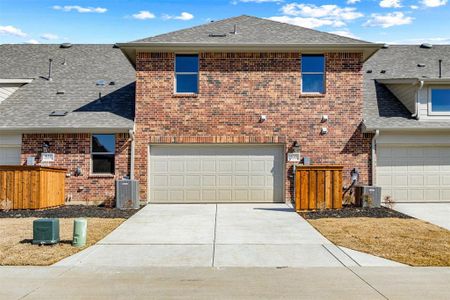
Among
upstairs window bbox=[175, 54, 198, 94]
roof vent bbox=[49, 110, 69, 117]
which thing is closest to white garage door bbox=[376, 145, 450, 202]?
upstairs window bbox=[175, 54, 198, 94]

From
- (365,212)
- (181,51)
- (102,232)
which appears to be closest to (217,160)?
(181,51)

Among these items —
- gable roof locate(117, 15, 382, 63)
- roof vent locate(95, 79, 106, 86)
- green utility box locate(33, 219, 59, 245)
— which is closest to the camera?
green utility box locate(33, 219, 59, 245)

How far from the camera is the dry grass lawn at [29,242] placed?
26.7ft

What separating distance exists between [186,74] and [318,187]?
20.5ft

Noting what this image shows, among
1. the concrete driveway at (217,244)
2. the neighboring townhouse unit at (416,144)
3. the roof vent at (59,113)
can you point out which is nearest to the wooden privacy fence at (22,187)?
the roof vent at (59,113)

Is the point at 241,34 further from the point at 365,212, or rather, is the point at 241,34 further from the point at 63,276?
the point at 63,276

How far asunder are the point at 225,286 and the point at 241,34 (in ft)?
41.5

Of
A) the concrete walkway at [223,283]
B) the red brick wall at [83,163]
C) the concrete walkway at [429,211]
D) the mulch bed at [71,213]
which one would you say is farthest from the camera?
the red brick wall at [83,163]

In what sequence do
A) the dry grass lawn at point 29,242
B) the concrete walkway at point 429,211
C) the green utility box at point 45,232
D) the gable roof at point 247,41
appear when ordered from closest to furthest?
the dry grass lawn at point 29,242, the green utility box at point 45,232, the concrete walkway at point 429,211, the gable roof at point 247,41

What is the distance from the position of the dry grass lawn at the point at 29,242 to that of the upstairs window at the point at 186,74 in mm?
6054

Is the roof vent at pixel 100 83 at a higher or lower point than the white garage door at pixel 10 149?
higher

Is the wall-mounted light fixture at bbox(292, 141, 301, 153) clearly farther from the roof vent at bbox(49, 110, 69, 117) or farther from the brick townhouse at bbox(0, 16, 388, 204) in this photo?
the roof vent at bbox(49, 110, 69, 117)

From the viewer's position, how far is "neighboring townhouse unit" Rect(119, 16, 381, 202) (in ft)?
55.1

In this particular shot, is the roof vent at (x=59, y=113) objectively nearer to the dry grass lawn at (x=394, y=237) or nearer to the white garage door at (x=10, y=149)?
the white garage door at (x=10, y=149)
